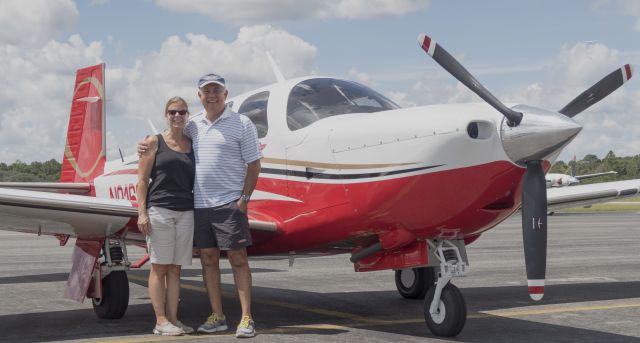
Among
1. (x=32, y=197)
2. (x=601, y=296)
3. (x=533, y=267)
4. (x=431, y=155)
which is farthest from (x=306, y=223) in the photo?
(x=601, y=296)

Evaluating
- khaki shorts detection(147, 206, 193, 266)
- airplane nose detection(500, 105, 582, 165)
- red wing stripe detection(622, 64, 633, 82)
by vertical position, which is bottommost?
khaki shorts detection(147, 206, 193, 266)

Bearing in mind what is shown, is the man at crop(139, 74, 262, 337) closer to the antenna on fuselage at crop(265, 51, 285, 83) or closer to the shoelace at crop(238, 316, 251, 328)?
the shoelace at crop(238, 316, 251, 328)

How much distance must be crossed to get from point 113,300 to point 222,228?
82.8 inches

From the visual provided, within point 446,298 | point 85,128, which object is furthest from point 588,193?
point 85,128

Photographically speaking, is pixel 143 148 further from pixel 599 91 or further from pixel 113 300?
pixel 599 91

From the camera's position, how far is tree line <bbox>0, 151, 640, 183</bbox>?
86169mm

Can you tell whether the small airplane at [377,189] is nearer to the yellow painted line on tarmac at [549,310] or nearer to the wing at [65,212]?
the wing at [65,212]

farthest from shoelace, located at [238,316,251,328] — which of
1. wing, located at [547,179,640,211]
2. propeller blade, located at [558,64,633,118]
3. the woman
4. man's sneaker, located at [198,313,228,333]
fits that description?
wing, located at [547,179,640,211]

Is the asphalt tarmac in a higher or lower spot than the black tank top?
lower

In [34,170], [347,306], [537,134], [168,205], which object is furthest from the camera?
[34,170]

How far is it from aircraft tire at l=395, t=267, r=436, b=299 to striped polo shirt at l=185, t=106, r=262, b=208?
3.57 meters

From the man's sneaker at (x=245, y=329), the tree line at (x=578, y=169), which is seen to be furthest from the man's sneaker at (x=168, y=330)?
the tree line at (x=578, y=169)

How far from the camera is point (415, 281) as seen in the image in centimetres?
934

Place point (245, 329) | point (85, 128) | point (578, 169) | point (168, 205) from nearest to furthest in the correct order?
1. point (245, 329)
2. point (168, 205)
3. point (85, 128)
4. point (578, 169)
